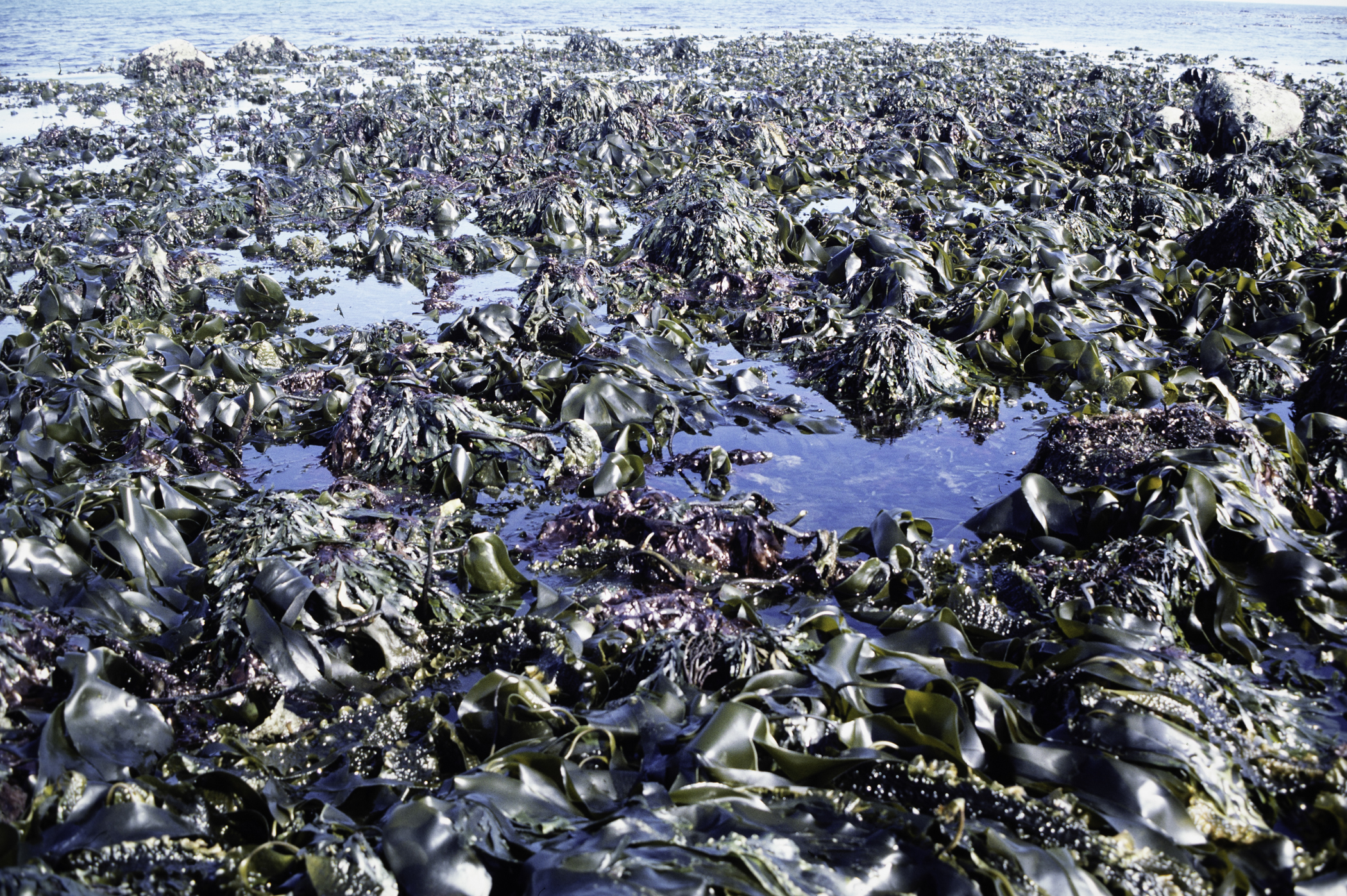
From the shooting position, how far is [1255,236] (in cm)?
578

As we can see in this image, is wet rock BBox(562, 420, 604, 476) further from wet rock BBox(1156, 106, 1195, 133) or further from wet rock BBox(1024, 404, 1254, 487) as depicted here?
wet rock BBox(1156, 106, 1195, 133)

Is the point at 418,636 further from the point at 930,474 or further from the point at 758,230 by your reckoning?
the point at 758,230

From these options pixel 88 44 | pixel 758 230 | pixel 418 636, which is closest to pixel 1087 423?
pixel 418 636

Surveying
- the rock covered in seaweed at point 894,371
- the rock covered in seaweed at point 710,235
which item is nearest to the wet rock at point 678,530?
the rock covered in seaweed at point 894,371

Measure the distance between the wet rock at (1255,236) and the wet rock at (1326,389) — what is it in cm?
174

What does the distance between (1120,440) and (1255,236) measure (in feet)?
10.9

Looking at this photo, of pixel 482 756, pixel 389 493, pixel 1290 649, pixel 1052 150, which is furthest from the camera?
pixel 1052 150

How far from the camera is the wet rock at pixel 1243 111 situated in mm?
9242

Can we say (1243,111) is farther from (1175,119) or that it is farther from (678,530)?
(678,530)

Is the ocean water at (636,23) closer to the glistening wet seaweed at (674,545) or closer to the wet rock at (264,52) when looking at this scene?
the wet rock at (264,52)

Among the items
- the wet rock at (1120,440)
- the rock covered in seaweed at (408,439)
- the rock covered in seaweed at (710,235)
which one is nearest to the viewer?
the wet rock at (1120,440)

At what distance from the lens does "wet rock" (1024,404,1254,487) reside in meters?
3.36

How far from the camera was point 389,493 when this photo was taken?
3.57m

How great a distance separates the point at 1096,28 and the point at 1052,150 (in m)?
18.7
